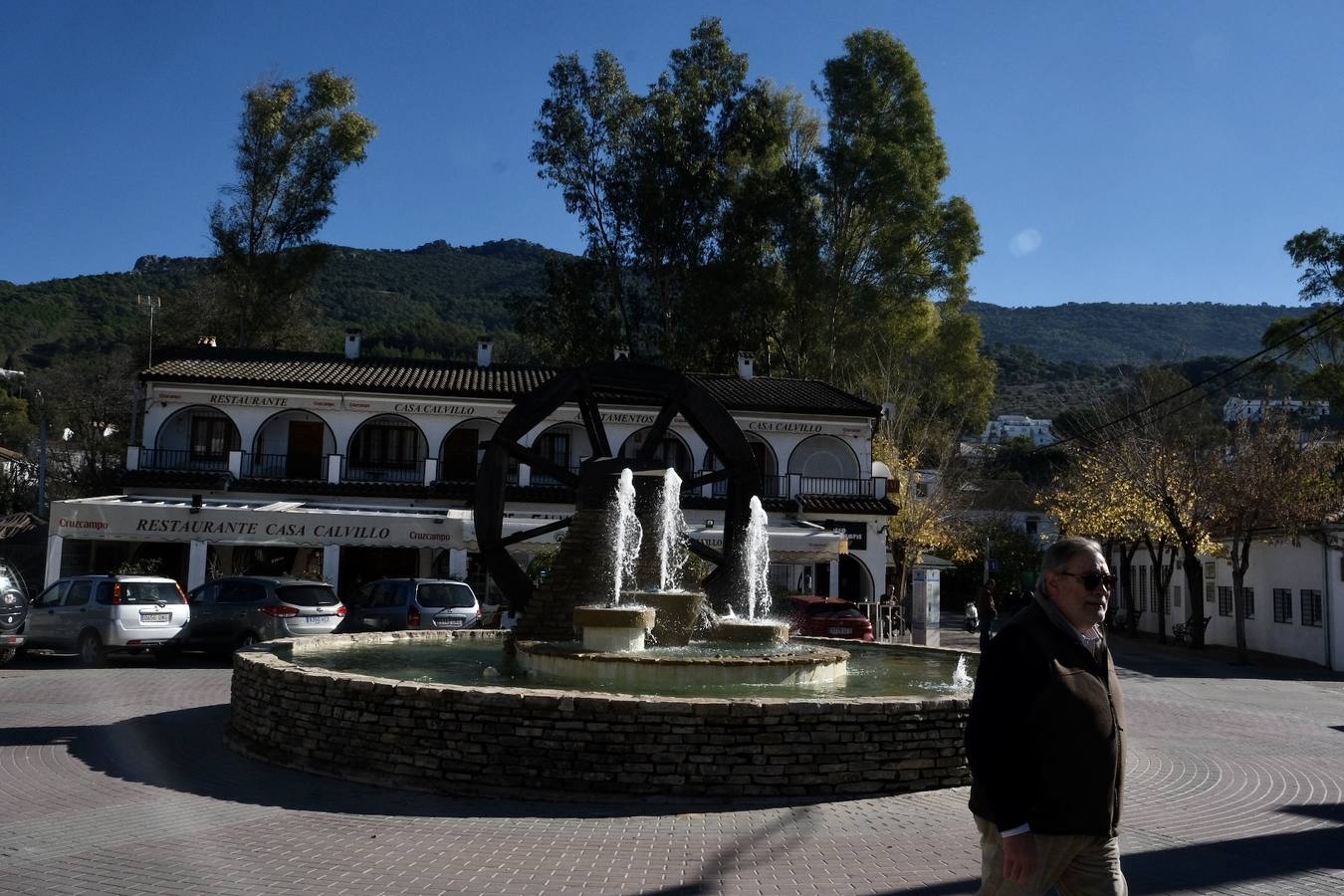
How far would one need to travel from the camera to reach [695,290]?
37.6m

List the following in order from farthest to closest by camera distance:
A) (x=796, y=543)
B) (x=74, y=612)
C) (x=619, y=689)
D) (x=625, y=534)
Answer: (x=796, y=543), (x=74, y=612), (x=625, y=534), (x=619, y=689)

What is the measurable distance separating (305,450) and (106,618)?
17.3 metres

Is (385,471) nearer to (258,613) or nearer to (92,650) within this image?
(258,613)

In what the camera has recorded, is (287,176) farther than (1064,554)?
Yes

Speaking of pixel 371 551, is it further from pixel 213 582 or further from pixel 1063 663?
pixel 1063 663

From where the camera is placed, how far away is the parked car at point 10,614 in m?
15.5

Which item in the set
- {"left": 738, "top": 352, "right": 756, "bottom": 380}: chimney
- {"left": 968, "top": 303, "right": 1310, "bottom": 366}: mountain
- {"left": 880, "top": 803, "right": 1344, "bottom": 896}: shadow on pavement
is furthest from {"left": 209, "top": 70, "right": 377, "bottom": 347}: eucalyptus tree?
{"left": 968, "top": 303, "right": 1310, "bottom": 366}: mountain

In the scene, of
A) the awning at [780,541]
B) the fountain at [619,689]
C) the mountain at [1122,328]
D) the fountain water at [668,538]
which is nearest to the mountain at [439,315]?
the mountain at [1122,328]

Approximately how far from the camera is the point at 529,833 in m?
6.61

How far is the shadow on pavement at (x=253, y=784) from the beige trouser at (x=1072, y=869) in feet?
13.0

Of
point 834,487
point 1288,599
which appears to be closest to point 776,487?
point 834,487

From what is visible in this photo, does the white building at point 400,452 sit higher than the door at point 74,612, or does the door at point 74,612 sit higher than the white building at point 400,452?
the white building at point 400,452

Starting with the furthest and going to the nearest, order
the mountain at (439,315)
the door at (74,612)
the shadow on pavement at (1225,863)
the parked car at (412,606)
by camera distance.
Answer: the mountain at (439,315) < the parked car at (412,606) < the door at (74,612) < the shadow on pavement at (1225,863)

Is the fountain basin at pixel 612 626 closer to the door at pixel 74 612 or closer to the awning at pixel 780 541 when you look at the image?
the door at pixel 74 612
